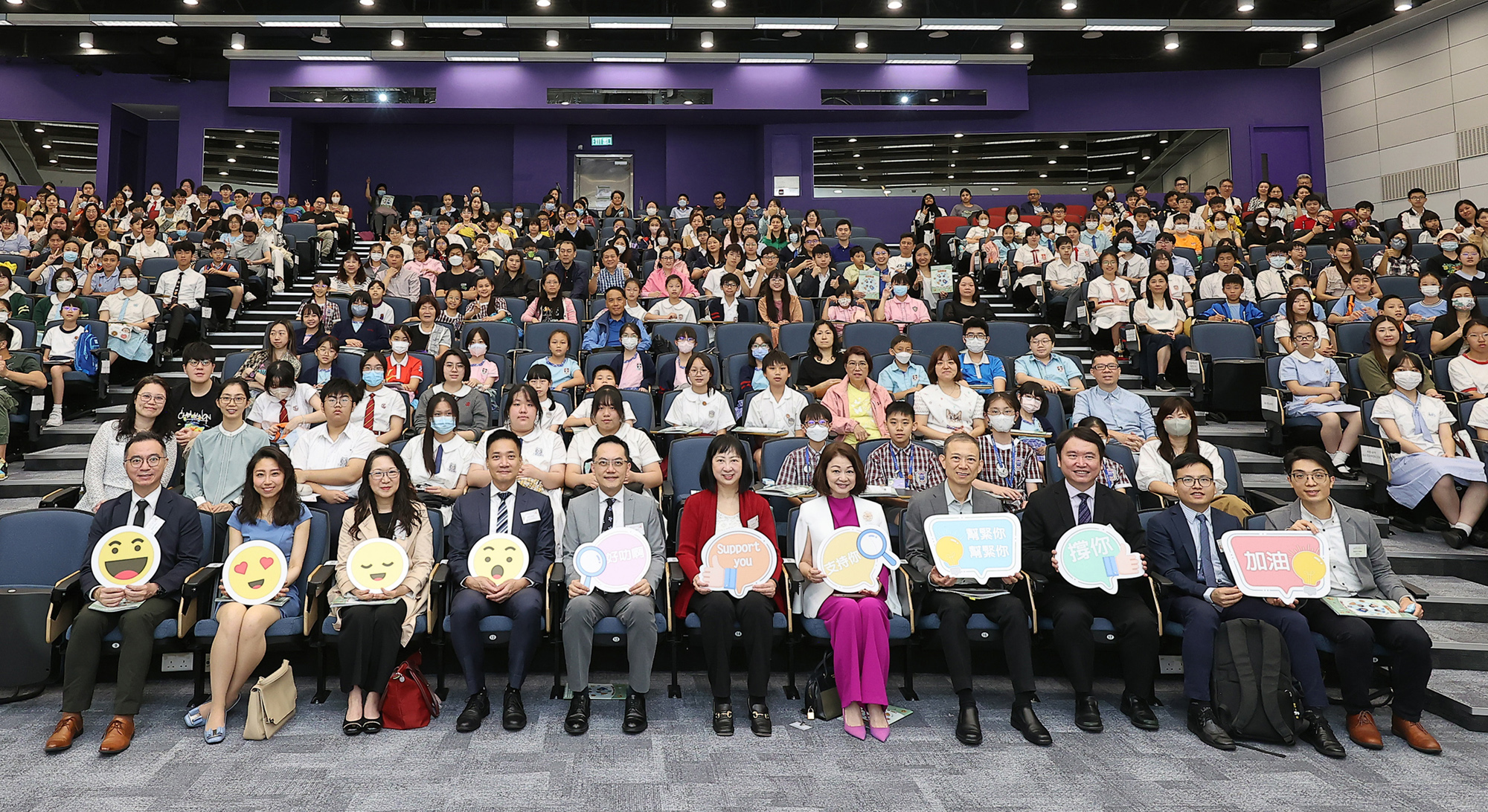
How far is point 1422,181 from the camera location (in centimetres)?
1138

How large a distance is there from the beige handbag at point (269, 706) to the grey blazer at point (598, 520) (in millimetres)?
1127

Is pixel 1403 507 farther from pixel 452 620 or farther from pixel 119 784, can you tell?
pixel 119 784

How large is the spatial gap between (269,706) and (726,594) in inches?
67.3

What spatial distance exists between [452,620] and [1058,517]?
2522 mm

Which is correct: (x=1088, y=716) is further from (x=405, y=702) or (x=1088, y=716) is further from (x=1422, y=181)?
(x=1422, y=181)

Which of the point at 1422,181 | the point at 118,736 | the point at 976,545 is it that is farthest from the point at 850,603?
the point at 1422,181

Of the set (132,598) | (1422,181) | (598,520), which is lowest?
(132,598)

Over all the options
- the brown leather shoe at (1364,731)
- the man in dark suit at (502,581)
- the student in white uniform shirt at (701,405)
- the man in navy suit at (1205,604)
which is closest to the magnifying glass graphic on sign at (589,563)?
the man in dark suit at (502,581)

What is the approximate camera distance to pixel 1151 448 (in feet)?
14.9

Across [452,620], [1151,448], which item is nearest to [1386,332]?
[1151,448]

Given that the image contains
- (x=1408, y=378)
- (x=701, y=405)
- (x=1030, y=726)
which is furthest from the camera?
(x=701, y=405)

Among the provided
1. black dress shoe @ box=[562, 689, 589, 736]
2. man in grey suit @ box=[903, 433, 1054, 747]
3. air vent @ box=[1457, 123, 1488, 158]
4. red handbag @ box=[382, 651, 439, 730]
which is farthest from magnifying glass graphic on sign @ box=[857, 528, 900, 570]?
air vent @ box=[1457, 123, 1488, 158]

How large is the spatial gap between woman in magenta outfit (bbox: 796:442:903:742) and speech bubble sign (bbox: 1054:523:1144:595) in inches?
27.5

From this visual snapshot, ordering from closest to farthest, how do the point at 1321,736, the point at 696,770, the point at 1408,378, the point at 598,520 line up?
1. the point at 696,770
2. the point at 1321,736
3. the point at 598,520
4. the point at 1408,378
